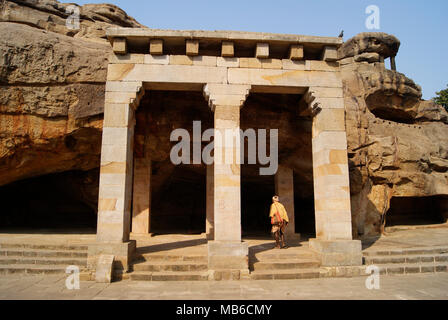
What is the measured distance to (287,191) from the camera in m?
11.3

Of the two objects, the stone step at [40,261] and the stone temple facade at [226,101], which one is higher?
the stone temple facade at [226,101]

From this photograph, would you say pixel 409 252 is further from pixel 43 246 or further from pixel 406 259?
pixel 43 246

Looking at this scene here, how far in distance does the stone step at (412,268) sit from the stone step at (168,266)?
425 centimetres

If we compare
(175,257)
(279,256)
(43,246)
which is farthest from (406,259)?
(43,246)

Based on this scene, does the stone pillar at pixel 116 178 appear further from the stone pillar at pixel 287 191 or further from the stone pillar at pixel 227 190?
the stone pillar at pixel 287 191

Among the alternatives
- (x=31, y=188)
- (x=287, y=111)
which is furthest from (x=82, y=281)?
(x=31, y=188)

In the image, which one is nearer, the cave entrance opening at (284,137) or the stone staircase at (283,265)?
the stone staircase at (283,265)

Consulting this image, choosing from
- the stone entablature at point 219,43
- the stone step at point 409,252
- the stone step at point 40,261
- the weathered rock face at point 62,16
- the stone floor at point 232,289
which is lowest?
the stone floor at point 232,289

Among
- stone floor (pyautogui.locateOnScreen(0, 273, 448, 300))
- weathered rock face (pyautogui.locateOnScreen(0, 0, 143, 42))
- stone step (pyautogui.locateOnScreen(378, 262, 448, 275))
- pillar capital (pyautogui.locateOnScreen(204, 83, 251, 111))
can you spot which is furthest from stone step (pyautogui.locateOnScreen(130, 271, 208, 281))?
weathered rock face (pyautogui.locateOnScreen(0, 0, 143, 42))

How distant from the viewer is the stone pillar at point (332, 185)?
6699 mm

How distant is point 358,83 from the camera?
13.3 m

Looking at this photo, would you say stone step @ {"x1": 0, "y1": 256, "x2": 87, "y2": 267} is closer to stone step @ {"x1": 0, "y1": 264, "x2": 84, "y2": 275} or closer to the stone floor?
stone step @ {"x1": 0, "y1": 264, "x2": 84, "y2": 275}

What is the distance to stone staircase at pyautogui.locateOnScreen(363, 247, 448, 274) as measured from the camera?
668cm

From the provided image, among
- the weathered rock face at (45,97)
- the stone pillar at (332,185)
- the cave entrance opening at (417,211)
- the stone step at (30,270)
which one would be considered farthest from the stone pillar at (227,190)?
the cave entrance opening at (417,211)
